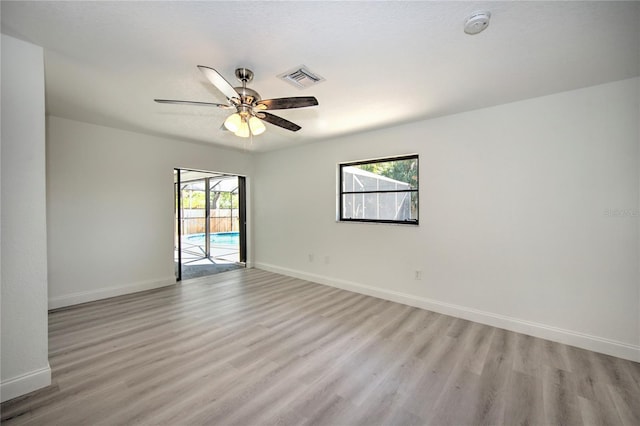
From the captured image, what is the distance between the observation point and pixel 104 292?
12.5 ft

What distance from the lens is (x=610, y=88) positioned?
2408 mm

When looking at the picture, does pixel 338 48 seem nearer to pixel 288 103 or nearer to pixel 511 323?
pixel 288 103

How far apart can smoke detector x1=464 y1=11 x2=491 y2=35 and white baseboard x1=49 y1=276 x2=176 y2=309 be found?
16.6ft

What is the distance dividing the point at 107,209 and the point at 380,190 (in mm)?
4068

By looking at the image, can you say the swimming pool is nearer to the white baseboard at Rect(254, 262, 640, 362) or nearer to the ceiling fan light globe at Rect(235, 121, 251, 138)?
the white baseboard at Rect(254, 262, 640, 362)

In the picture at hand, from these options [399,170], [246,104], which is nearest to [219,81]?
→ [246,104]

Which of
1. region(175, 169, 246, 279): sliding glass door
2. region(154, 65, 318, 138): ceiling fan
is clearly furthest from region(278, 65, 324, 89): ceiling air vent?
region(175, 169, 246, 279): sliding glass door

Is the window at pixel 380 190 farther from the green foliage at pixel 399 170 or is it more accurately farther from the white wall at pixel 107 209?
the white wall at pixel 107 209

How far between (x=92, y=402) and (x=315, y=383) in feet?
5.01

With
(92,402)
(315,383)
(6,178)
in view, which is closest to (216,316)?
(92,402)

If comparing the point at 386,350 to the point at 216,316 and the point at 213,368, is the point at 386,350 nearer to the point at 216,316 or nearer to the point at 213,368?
the point at 213,368

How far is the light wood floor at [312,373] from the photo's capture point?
5.60ft

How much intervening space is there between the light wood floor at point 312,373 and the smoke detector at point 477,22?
8.07 ft

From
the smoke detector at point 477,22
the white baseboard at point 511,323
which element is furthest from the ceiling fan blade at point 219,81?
the white baseboard at point 511,323
